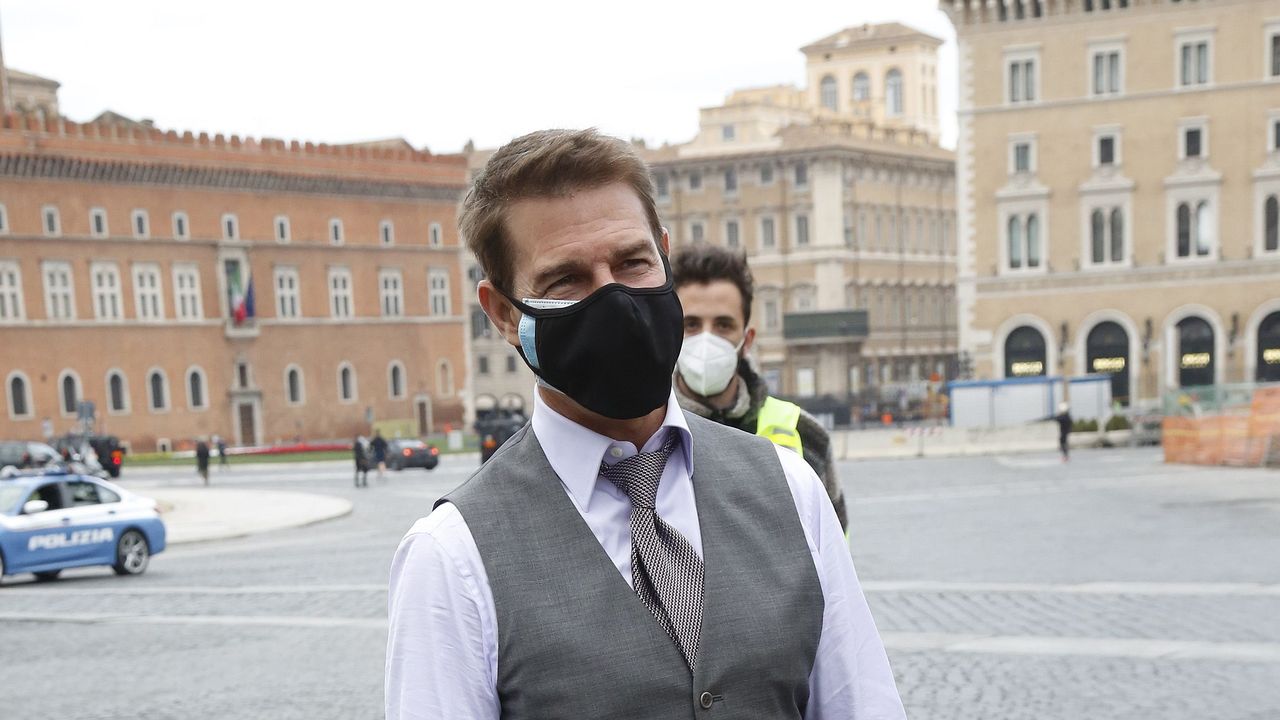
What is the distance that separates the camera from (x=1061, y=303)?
52031mm

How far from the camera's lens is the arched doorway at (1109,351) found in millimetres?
51469

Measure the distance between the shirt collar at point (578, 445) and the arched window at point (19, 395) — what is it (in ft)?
205

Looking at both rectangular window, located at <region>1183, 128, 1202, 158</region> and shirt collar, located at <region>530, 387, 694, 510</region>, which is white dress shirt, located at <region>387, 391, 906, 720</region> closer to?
shirt collar, located at <region>530, 387, 694, 510</region>

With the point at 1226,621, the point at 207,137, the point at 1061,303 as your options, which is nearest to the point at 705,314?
the point at 1226,621

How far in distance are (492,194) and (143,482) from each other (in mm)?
42837

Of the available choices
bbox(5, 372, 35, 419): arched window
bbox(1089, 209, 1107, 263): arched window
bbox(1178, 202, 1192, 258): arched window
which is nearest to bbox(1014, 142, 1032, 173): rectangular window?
bbox(1089, 209, 1107, 263): arched window

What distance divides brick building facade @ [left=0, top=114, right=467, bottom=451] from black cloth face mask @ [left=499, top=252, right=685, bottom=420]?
6178 centimetres

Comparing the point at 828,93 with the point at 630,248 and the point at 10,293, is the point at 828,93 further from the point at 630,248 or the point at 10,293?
the point at 630,248

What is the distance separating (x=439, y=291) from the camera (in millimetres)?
73750

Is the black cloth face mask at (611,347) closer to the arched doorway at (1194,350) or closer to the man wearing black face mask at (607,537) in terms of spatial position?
the man wearing black face mask at (607,537)

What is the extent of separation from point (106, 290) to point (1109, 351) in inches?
1728

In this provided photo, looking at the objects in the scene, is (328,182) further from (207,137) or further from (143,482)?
(143,482)

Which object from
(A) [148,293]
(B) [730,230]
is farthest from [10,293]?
(B) [730,230]

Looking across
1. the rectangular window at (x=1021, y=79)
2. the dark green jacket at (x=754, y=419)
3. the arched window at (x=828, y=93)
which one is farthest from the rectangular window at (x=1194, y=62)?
the arched window at (x=828, y=93)
